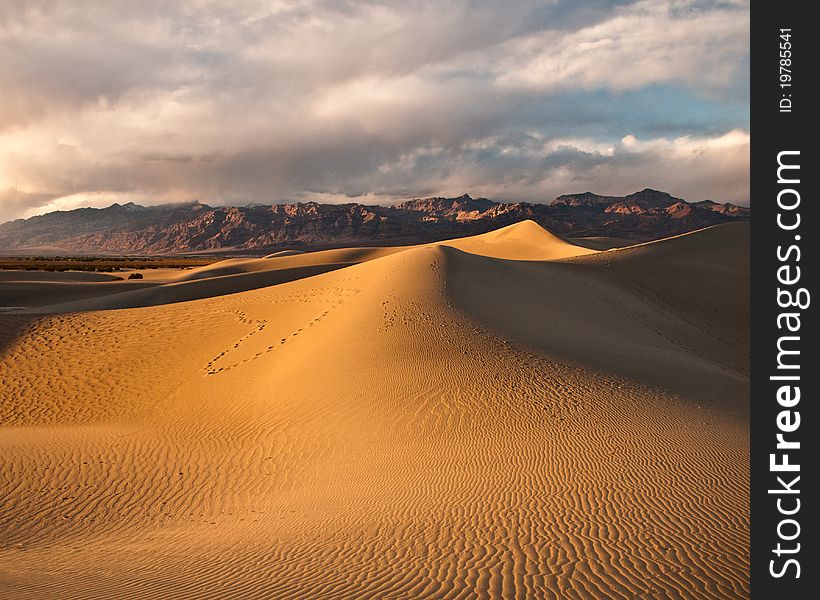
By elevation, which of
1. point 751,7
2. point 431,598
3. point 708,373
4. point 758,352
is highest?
point 751,7

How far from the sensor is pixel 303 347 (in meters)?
17.8

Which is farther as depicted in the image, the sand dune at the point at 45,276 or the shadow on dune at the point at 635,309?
the sand dune at the point at 45,276

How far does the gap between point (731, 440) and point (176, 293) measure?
31653 mm

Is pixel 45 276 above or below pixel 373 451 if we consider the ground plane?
above

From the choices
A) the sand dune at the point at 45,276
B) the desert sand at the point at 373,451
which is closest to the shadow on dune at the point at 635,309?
the desert sand at the point at 373,451

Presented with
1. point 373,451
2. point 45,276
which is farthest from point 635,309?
point 45,276

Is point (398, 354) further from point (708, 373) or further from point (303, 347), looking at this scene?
point (708, 373)

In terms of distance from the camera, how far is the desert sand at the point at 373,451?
601 centimetres

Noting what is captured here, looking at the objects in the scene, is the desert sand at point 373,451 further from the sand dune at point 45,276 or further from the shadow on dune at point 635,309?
the sand dune at point 45,276

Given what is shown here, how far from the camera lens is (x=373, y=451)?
1046cm

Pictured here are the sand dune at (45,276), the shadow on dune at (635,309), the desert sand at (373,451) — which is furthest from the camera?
the sand dune at (45,276)

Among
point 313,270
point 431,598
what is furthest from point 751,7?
point 313,270

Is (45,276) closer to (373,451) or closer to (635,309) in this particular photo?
(635,309)

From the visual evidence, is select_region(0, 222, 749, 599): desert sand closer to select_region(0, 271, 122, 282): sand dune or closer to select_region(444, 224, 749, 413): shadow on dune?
select_region(444, 224, 749, 413): shadow on dune
